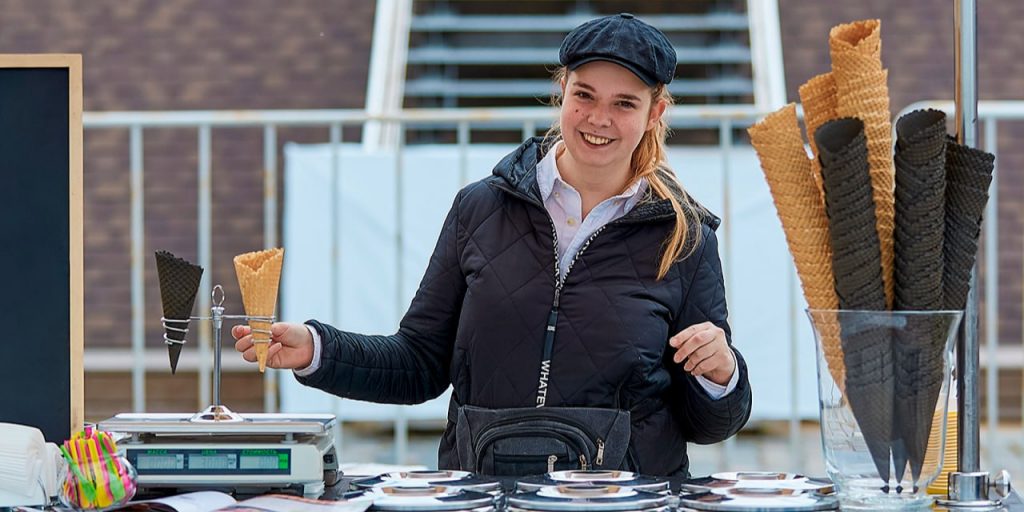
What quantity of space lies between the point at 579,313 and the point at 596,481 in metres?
0.48

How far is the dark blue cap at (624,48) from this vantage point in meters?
1.91

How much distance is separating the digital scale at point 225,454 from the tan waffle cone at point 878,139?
26.3 inches

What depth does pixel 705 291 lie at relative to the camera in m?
2.08

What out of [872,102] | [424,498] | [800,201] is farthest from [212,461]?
[872,102]

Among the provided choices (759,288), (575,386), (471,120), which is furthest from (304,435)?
(759,288)

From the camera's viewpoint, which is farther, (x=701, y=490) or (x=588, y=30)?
(x=588, y=30)

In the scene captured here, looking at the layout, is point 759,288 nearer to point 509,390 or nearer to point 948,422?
point 509,390

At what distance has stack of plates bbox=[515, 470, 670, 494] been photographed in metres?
1.51

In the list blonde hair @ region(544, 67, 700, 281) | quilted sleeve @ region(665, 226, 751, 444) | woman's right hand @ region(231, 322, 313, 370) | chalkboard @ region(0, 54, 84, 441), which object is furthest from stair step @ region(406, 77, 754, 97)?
chalkboard @ region(0, 54, 84, 441)

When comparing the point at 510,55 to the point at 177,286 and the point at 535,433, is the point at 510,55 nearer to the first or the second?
the point at 535,433

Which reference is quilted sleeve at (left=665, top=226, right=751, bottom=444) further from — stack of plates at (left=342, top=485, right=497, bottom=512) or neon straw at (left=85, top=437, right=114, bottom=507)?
neon straw at (left=85, top=437, right=114, bottom=507)

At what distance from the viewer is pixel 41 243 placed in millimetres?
1701

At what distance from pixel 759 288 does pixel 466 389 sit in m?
2.33

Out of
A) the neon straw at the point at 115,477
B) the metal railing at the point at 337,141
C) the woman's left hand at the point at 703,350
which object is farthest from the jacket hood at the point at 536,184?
the metal railing at the point at 337,141
